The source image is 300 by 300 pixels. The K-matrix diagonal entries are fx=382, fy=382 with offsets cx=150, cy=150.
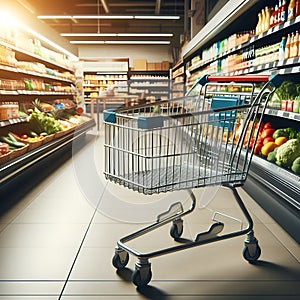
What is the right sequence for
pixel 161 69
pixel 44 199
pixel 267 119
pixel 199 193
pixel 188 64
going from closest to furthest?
pixel 44 199, pixel 199 193, pixel 267 119, pixel 188 64, pixel 161 69

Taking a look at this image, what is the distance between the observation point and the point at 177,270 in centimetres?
209

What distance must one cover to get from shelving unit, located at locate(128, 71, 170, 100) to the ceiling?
66.3 inches

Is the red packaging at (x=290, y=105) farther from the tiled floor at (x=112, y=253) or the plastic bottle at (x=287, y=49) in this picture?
the tiled floor at (x=112, y=253)

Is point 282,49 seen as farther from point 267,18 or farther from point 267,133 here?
point 267,133

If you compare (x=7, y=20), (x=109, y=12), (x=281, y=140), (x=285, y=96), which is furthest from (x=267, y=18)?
(x=109, y=12)

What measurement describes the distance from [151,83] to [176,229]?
1611 cm

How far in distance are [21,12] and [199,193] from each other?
145 inches

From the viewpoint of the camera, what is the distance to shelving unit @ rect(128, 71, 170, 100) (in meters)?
17.7

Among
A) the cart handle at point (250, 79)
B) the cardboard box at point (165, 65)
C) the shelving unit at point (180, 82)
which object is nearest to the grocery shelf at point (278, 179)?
the cart handle at point (250, 79)

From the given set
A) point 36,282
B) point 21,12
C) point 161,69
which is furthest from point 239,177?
point 161,69

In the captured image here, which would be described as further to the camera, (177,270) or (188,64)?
(188,64)

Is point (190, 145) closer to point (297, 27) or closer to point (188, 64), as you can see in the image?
point (297, 27)

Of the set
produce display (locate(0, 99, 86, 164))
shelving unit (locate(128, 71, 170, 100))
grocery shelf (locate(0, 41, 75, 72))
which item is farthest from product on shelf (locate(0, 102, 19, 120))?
shelving unit (locate(128, 71, 170, 100))

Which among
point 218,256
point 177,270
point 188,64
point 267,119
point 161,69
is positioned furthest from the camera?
point 161,69
